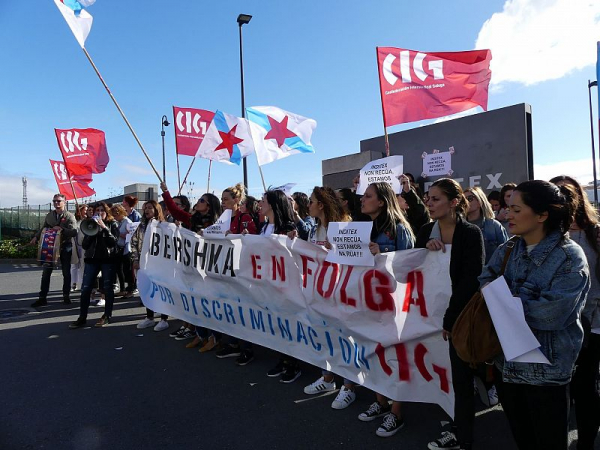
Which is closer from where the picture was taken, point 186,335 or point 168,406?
point 168,406

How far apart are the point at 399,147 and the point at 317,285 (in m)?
6.22

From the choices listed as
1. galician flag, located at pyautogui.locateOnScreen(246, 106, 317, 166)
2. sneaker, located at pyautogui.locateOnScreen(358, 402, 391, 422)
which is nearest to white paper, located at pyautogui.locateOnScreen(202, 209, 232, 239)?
galician flag, located at pyautogui.locateOnScreen(246, 106, 317, 166)

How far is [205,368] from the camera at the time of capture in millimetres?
4547

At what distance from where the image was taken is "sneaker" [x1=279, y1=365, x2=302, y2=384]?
414 centimetres

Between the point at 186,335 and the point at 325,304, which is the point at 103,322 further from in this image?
the point at 325,304

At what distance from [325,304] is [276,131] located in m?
4.47

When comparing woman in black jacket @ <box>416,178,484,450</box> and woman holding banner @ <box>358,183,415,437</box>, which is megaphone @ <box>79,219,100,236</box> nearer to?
woman holding banner @ <box>358,183,415,437</box>

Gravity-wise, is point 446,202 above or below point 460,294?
above

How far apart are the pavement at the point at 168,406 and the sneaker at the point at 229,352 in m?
0.15

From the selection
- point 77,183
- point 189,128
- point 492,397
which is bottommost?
point 492,397

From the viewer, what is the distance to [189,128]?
8773 mm

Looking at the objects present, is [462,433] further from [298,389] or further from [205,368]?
[205,368]

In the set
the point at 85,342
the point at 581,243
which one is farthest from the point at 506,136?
the point at 85,342

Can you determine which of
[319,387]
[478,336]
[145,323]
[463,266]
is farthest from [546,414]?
[145,323]
